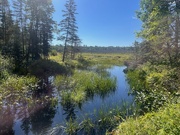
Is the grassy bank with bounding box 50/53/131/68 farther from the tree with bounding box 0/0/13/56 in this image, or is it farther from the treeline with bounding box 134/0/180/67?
the treeline with bounding box 134/0/180/67

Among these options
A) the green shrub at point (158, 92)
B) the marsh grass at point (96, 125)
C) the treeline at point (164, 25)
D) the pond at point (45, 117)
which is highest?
the treeline at point (164, 25)

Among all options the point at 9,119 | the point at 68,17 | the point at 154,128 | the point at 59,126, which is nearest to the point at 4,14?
the point at 68,17

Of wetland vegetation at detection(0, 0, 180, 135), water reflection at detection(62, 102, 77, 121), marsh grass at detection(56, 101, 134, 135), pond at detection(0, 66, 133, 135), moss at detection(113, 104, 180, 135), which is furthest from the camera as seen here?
water reflection at detection(62, 102, 77, 121)

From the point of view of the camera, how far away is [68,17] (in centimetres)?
3028

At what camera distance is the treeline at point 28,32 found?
22688 millimetres

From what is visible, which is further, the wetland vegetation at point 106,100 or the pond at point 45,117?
the pond at point 45,117

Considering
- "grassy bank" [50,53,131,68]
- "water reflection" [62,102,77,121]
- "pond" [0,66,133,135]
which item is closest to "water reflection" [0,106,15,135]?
"pond" [0,66,133,135]

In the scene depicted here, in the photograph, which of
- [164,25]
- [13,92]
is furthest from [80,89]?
[164,25]

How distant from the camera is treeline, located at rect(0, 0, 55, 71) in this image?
22.7m

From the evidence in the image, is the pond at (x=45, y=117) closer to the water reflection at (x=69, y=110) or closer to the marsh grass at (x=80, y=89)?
the water reflection at (x=69, y=110)

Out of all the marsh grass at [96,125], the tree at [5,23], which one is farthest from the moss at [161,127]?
the tree at [5,23]

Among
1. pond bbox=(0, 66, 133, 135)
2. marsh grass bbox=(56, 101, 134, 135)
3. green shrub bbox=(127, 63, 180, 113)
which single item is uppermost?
green shrub bbox=(127, 63, 180, 113)

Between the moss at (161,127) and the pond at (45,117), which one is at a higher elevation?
the moss at (161,127)

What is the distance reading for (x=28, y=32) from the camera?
25.3 m
